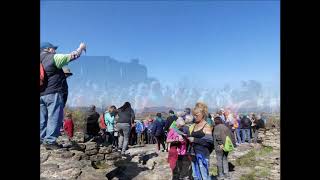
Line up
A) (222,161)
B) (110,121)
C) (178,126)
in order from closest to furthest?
(222,161)
(178,126)
(110,121)

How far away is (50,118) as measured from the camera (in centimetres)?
507

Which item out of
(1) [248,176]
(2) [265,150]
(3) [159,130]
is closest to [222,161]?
(1) [248,176]

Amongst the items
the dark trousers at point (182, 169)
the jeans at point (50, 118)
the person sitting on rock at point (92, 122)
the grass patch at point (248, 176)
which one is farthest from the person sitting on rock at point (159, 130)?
the jeans at point (50, 118)

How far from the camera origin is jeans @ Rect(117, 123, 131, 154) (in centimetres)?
530

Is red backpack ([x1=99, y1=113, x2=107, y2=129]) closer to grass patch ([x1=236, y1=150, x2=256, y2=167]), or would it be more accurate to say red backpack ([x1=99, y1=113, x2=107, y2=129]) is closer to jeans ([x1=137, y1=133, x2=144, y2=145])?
jeans ([x1=137, y1=133, x2=144, y2=145])

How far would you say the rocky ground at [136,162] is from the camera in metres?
4.99

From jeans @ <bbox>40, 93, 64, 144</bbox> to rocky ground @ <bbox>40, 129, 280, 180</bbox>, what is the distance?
0.46 ft

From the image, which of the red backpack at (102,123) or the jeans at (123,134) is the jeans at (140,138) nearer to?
the jeans at (123,134)

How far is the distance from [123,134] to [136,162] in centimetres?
50

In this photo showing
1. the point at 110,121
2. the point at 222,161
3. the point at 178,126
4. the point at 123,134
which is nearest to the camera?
the point at 222,161

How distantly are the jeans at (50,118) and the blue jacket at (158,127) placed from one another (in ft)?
4.79

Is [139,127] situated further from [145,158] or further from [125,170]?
[125,170]
